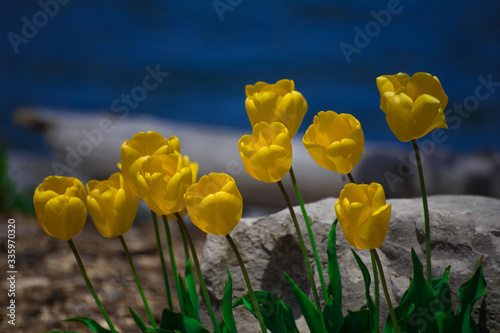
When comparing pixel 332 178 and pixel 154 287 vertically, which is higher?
pixel 332 178

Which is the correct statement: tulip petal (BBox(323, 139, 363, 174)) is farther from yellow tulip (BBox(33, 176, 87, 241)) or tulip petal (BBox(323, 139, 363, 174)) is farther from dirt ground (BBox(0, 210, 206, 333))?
dirt ground (BBox(0, 210, 206, 333))

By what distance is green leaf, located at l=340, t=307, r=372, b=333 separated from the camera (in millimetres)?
1188

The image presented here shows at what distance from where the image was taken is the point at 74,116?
459 cm

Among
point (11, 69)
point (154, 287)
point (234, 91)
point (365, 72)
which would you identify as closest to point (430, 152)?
point (154, 287)

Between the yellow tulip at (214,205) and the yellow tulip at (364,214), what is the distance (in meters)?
0.20

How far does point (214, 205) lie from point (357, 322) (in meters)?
0.51

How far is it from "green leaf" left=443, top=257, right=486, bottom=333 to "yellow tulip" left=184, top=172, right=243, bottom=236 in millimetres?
558

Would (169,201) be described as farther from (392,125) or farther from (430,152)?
(430,152)

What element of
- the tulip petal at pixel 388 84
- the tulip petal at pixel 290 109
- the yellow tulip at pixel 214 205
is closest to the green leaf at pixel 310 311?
the yellow tulip at pixel 214 205

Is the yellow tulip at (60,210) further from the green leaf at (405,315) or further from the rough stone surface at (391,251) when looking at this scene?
the green leaf at (405,315)

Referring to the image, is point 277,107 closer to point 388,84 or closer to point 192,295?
point 388,84

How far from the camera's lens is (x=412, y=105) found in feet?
3.27

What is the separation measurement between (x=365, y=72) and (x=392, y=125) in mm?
7089

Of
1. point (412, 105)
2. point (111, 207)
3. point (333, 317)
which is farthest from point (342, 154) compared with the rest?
point (111, 207)
